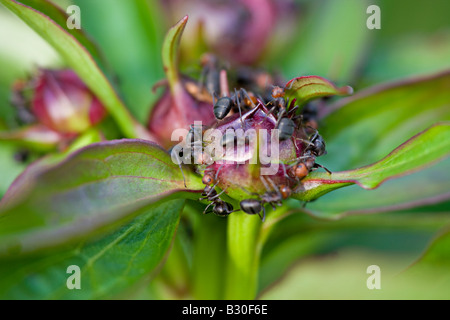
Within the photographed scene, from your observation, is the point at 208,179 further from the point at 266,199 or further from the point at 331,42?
the point at 331,42

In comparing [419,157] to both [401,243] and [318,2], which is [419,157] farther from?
[318,2]

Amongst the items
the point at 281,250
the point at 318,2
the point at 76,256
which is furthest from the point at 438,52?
Result: the point at 76,256

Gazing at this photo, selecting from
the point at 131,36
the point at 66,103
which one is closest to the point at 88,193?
the point at 66,103

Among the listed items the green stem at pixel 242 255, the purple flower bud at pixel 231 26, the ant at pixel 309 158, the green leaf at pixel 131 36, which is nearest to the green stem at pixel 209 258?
the green stem at pixel 242 255

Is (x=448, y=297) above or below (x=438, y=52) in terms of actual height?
below

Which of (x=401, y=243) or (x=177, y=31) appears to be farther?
(x=401, y=243)

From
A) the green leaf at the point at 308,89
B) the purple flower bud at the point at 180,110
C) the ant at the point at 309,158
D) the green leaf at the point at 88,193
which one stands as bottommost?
the green leaf at the point at 88,193

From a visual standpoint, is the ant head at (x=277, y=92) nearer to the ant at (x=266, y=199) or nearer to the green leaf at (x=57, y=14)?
the ant at (x=266, y=199)
